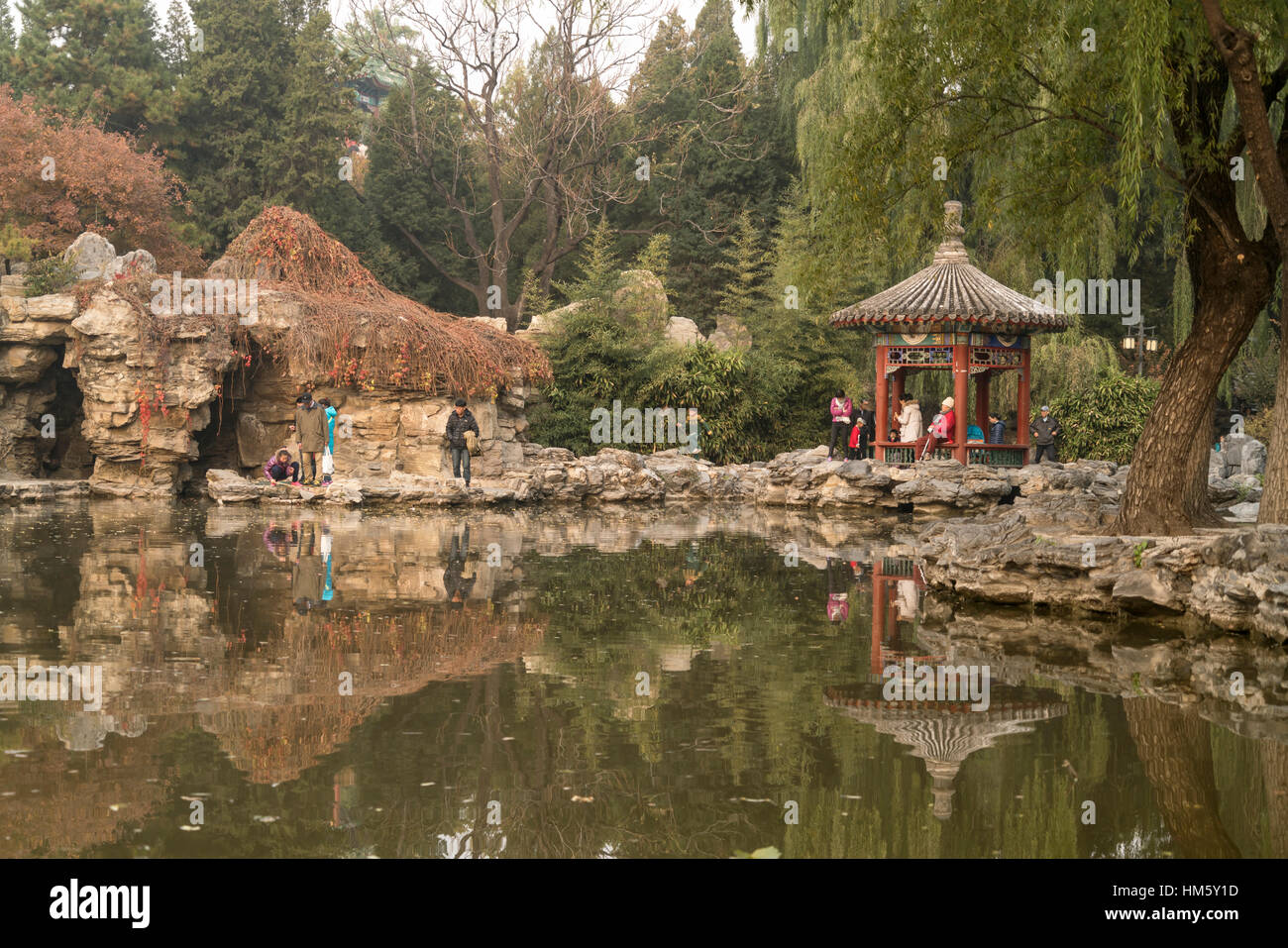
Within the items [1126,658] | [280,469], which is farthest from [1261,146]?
[280,469]

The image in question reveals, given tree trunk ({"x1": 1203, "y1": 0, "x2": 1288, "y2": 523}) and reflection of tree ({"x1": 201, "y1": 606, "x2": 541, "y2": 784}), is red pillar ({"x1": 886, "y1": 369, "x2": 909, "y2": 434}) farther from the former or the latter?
reflection of tree ({"x1": 201, "y1": 606, "x2": 541, "y2": 784})

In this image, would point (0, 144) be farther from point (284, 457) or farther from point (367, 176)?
point (367, 176)

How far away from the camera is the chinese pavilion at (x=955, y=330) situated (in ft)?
65.7

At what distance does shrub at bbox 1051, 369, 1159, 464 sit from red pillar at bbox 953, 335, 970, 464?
14.3ft

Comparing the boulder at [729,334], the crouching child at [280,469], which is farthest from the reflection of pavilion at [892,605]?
the boulder at [729,334]

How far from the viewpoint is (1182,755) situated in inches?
214

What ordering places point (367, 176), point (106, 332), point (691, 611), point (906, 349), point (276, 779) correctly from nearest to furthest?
point (276, 779) → point (691, 611) → point (106, 332) → point (906, 349) → point (367, 176)

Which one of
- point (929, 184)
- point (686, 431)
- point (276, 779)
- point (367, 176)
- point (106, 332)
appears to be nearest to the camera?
point (276, 779)

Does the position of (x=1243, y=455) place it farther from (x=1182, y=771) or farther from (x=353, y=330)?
(x=1182, y=771)

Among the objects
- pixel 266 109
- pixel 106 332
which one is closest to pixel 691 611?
pixel 106 332

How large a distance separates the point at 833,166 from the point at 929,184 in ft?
2.87

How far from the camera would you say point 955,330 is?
20.2 meters

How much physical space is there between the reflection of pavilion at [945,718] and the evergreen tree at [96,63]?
27.7 m

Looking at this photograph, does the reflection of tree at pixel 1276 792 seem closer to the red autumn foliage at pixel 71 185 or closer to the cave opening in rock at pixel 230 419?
the cave opening in rock at pixel 230 419
